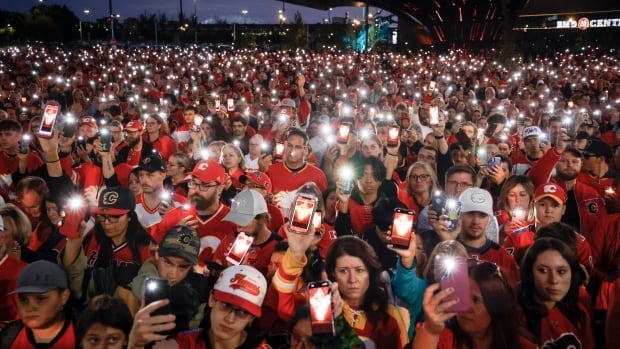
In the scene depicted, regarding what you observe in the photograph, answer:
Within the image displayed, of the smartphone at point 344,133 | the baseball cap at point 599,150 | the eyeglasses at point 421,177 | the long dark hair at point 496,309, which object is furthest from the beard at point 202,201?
the baseball cap at point 599,150

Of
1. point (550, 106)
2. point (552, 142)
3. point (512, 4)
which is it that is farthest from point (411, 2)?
point (552, 142)

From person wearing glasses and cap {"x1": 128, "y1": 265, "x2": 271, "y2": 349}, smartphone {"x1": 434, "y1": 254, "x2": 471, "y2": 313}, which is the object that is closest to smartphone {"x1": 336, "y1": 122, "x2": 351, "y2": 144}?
person wearing glasses and cap {"x1": 128, "y1": 265, "x2": 271, "y2": 349}

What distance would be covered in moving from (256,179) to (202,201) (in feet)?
3.12

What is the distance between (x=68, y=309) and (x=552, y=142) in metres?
7.59

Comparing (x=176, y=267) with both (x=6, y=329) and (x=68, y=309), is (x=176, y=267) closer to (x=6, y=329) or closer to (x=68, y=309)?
(x=68, y=309)

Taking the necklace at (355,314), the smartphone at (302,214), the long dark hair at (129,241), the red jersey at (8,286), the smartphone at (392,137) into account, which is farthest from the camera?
the smartphone at (392,137)

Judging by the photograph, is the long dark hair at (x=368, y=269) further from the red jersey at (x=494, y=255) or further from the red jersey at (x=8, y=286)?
the red jersey at (x=8, y=286)

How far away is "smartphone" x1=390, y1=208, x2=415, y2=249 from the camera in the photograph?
146 inches

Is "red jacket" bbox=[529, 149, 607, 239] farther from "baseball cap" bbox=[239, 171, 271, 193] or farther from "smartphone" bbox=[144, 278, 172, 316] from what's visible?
"smartphone" bbox=[144, 278, 172, 316]

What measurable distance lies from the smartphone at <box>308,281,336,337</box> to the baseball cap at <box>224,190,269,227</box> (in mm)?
1825

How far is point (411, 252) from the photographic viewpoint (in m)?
3.71

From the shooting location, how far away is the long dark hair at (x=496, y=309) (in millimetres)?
3389

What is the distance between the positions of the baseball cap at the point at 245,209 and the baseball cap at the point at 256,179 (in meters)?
1.31

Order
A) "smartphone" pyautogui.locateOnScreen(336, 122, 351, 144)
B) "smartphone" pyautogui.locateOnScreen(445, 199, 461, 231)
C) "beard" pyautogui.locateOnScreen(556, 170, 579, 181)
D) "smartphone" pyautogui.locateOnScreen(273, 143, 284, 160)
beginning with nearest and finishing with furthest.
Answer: "smartphone" pyautogui.locateOnScreen(445, 199, 461, 231) → "beard" pyautogui.locateOnScreen(556, 170, 579, 181) → "smartphone" pyautogui.locateOnScreen(273, 143, 284, 160) → "smartphone" pyautogui.locateOnScreen(336, 122, 351, 144)
